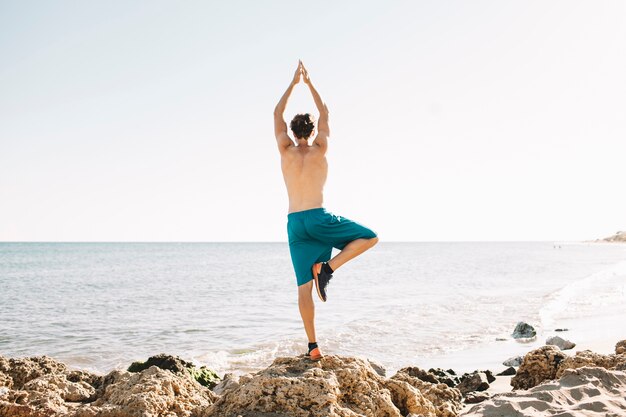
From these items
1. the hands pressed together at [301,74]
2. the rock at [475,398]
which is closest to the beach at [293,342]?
the rock at [475,398]

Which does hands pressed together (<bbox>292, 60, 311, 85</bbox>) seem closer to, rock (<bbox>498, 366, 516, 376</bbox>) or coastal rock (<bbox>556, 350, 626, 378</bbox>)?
coastal rock (<bbox>556, 350, 626, 378</bbox>)

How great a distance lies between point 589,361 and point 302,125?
413 centimetres

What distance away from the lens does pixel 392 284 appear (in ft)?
84.2

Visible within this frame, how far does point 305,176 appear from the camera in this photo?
5035mm

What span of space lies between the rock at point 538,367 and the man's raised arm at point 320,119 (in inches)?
148

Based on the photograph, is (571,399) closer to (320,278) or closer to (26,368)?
(320,278)

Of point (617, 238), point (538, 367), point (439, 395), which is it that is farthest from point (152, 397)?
point (617, 238)

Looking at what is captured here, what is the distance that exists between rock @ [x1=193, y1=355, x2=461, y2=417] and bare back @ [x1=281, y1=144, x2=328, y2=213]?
4.75ft

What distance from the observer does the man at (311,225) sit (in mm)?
4918

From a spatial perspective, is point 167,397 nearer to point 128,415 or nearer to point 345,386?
point 128,415

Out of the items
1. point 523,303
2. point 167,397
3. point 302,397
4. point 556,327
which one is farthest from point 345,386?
point 523,303

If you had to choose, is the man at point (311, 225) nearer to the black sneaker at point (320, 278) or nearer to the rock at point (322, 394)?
the black sneaker at point (320, 278)

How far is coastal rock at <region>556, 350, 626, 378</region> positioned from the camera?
5.85m

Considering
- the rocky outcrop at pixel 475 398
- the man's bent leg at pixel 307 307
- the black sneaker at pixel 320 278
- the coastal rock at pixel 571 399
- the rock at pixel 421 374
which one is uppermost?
the black sneaker at pixel 320 278
